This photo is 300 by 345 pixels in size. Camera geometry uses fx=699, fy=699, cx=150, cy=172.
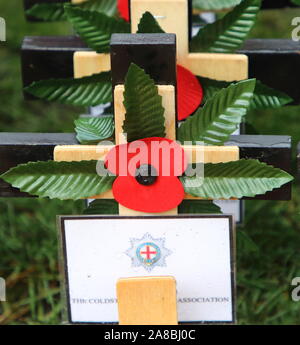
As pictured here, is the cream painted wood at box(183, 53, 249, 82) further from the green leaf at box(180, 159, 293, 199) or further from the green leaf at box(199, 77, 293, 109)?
the green leaf at box(180, 159, 293, 199)

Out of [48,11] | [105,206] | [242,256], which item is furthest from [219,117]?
[242,256]

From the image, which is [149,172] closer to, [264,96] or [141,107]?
[141,107]

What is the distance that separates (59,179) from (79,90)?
185 millimetres

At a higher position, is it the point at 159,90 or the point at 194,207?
the point at 159,90

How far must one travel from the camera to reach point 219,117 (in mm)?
813

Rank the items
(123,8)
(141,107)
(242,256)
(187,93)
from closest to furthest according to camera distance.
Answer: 1. (141,107)
2. (187,93)
3. (123,8)
4. (242,256)

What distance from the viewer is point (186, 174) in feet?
2.65

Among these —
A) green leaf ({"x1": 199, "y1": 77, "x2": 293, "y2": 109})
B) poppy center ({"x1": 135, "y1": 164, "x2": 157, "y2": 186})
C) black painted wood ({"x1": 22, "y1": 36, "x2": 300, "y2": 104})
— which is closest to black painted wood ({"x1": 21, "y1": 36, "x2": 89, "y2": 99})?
black painted wood ({"x1": 22, "y1": 36, "x2": 300, "y2": 104})

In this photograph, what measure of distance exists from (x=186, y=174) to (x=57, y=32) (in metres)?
1.35

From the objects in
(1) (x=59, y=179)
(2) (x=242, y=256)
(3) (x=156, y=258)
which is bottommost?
(2) (x=242, y=256)

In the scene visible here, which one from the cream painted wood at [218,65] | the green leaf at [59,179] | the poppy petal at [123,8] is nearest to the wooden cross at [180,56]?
the cream painted wood at [218,65]

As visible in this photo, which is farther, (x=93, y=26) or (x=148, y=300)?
(x=93, y=26)

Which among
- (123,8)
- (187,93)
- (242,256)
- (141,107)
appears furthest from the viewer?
(242,256)
